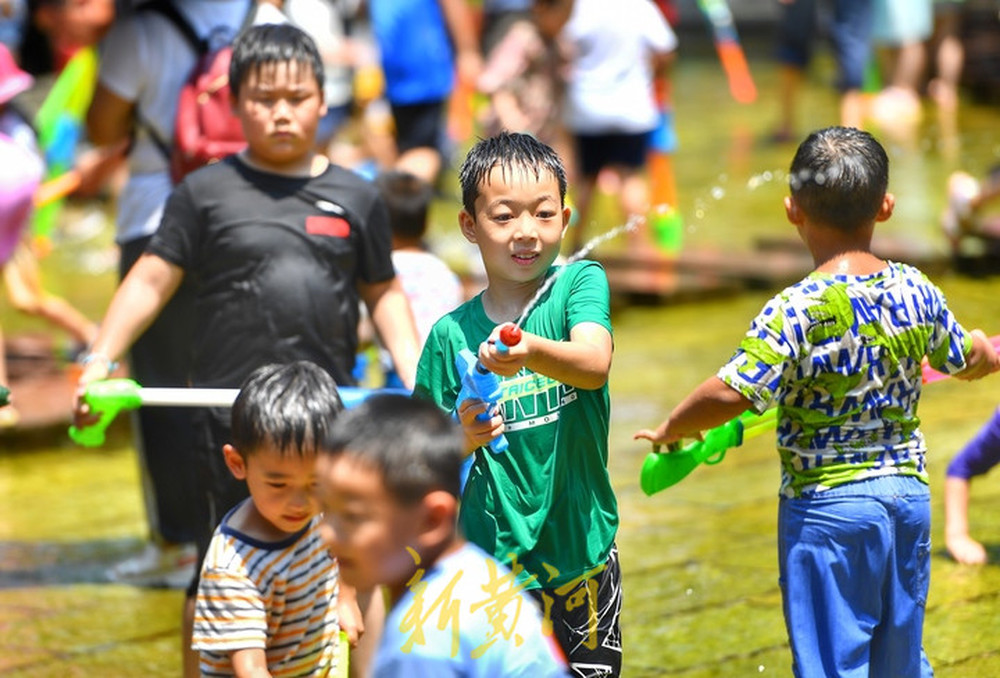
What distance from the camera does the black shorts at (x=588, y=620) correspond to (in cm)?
334

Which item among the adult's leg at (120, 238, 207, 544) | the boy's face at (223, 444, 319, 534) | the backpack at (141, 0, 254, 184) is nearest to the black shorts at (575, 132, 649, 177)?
the adult's leg at (120, 238, 207, 544)

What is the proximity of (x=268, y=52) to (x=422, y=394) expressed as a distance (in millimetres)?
1277

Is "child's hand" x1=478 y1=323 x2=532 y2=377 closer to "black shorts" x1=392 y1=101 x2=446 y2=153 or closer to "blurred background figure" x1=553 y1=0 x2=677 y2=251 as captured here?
"black shorts" x1=392 y1=101 x2=446 y2=153

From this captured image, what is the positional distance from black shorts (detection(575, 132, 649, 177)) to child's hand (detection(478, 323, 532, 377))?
6.57 metres

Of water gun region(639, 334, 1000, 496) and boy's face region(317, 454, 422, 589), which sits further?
water gun region(639, 334, 1000, 496)

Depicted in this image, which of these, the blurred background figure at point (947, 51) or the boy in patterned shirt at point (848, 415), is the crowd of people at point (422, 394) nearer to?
the boy in patterned shirt at point (848, 415)

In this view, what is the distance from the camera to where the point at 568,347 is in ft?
10.4

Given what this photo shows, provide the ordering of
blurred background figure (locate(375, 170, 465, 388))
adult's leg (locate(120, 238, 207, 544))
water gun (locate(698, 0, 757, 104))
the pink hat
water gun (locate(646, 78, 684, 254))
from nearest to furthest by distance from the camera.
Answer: blurred background figure (locate(375, 170, 465, 388)) < adult's leg (locate(120, 238, 207, 544)) < the pink hat < water gun (locate(646, 78, 684, 254)) < water gun (locate(698, 0, 757, 104))

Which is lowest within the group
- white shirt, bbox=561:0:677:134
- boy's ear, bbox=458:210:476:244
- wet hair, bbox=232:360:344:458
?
wet hair, bbox=232:360:344:458

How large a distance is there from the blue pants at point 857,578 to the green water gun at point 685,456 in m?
0.33

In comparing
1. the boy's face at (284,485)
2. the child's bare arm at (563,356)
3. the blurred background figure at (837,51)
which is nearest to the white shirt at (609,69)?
the blurred background figure at (837,51)

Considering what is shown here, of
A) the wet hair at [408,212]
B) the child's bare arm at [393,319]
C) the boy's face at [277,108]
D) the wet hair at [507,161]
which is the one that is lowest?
the child's bare arm at [393,319]

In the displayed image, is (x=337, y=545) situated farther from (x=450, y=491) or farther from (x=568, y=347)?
(x=568, y=347)

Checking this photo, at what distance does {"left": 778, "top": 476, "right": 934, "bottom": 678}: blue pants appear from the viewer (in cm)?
343
